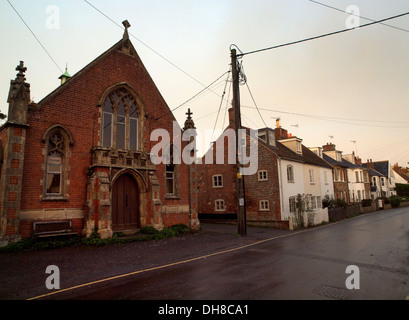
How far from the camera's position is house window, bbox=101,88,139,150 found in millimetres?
15391

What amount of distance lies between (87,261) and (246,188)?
18.0 metres

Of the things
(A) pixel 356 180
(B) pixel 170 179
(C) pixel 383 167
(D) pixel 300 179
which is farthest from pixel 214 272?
(C) pixel 383 167

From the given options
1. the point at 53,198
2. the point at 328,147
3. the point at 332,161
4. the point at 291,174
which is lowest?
the point at 53,198

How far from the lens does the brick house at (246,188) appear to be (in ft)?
76.9

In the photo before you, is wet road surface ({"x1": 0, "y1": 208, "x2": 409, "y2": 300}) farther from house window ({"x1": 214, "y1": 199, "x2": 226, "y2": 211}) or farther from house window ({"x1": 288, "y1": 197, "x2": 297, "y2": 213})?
house window ({"x1": 214, "y1": 199, "x2": 226, "y2": 211})

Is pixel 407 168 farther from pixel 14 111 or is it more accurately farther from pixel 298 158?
pixel 14 111

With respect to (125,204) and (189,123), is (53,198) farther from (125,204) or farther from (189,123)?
(189,123)

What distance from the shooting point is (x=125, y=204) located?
15383 mm

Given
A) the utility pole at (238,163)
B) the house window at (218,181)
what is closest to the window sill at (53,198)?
the utility pole at (238,163)

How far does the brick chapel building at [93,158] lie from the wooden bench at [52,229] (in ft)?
0.32

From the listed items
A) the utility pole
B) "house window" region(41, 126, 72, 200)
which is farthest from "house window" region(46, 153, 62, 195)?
the utility pole

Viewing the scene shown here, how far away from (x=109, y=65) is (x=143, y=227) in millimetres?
9900

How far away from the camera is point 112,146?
1528cm
